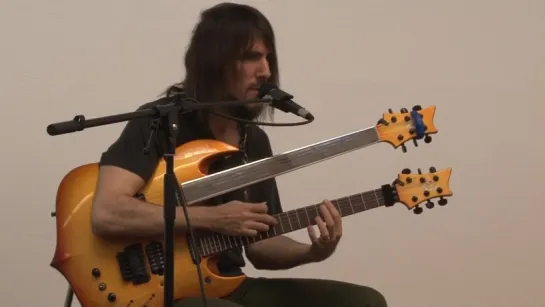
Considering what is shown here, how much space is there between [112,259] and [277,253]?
42cm

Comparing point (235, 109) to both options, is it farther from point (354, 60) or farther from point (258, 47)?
point (354, 60)

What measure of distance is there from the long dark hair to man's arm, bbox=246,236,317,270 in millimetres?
376

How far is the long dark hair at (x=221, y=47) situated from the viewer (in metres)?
1.66

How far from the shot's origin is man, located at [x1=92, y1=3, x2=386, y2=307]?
1.46m

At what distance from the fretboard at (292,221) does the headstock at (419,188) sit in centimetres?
4

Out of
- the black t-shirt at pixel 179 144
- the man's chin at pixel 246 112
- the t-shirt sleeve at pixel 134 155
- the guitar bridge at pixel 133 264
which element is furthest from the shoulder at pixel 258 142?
the guitar bridge at pixel 133 264

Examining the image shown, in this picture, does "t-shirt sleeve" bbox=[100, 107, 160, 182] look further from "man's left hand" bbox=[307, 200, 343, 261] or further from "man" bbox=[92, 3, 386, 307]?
"man's left hand" bbox=[307, 200, 343, 261]

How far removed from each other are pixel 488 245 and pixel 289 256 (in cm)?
95

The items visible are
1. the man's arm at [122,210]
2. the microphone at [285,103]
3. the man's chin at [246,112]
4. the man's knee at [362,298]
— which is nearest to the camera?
the microphone at [285,103]

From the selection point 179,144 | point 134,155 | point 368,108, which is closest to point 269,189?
point 179,144

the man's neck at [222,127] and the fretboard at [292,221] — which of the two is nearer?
the fretboard at [292,221]

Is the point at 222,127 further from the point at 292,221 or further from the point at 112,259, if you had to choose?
Answer: the point at 112,259

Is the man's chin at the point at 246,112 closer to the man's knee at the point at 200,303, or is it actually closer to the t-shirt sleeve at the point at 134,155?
the t-shirt sleeve at the point at 134,155

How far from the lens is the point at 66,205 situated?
4.85 ft
